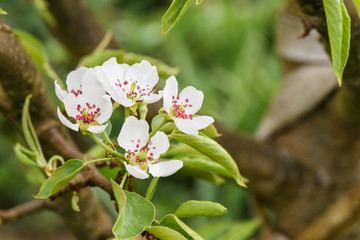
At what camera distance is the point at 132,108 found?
33 cm

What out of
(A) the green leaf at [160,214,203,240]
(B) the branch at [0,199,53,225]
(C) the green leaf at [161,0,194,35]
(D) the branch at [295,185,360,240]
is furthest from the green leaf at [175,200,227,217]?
(D) the branch at [295,185,360,240]

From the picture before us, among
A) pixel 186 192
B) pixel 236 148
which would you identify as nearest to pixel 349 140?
pixel 236 148

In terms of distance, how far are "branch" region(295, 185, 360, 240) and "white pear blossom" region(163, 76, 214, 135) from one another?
0.49 metres

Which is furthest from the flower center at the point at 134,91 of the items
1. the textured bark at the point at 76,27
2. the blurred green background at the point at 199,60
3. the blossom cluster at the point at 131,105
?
the blurred green background at the point at 199,60

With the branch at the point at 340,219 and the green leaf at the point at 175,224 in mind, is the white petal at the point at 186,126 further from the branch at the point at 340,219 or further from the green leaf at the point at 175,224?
the branch at the point at 340,219

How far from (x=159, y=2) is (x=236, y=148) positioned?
1911mm

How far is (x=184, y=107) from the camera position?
1.08ft

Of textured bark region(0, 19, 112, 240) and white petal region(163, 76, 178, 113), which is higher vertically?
white petal region(163, 76, 178, 113)

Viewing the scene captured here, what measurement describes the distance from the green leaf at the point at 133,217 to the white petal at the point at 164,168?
2 centimetres

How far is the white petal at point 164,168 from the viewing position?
1.01ft

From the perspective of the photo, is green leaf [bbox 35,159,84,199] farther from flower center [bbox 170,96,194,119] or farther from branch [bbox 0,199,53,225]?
branch [bbox 0,199,53,225]

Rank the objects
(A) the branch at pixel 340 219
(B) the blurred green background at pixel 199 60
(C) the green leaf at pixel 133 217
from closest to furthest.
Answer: (C) the green leaf at pixel 133 217, (A) the branch at pixel 340 219, (B) the blurred green background at pixel 199 60

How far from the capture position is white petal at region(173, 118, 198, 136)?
1.00 feet

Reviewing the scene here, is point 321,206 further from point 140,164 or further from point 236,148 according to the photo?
point 140,164
